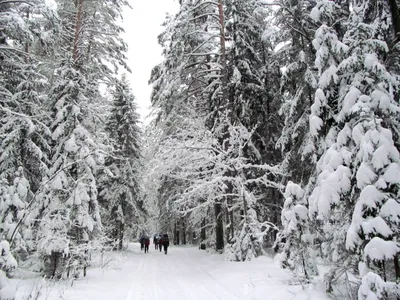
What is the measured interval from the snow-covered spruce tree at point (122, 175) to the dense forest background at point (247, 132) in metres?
4.26

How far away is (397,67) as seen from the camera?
20.7 ft

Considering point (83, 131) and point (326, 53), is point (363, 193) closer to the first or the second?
point (326, 53)

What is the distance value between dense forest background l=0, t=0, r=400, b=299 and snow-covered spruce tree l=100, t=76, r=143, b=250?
4.26 metres

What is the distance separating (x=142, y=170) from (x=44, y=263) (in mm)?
15595

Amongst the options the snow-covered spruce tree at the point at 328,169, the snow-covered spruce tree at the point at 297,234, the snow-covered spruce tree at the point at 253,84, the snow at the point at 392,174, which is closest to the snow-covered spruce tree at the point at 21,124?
the snow-covered spruce tree at the point at 297,234

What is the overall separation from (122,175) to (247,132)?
43.0ft

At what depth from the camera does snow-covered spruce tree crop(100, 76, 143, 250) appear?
22641mm

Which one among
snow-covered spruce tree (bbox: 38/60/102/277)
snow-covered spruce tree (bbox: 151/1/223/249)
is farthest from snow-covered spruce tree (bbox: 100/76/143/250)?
snow-covered spruce tree (bbox: 38/60/102/277)

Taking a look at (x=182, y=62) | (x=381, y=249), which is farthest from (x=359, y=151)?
(x=182, y=62)

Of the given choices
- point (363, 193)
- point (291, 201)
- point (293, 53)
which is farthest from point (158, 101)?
point (363, 193)

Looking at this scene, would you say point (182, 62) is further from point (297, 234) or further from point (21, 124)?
point (297, 234)

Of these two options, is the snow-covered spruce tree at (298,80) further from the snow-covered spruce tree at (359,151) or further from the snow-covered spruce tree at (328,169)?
the snow-covered spruce tree at (359,151)

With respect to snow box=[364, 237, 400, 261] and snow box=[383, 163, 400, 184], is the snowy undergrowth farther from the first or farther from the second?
snow box=[383, 163, 400, 184]

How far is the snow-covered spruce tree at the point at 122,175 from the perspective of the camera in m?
22.6
